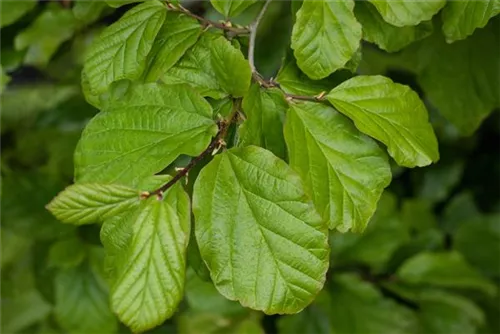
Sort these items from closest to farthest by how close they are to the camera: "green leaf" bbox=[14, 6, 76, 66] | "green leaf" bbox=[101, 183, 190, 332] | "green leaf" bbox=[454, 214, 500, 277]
A: 1. "green leaf" bbox=[101, 183, 190, 332]
2. "green leaf" bbox=[14, 6, 76, 66]
3. "green leaf" bbox=[454, 214, 500, 277]

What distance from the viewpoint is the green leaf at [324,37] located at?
0.64 meters

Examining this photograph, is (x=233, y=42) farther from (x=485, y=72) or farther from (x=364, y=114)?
(x=485, y=72)

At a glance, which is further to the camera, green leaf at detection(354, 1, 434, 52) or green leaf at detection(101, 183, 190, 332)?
green leaf at detection(354, 1, 434, 52)

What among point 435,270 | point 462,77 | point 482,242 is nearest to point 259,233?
point 462,77

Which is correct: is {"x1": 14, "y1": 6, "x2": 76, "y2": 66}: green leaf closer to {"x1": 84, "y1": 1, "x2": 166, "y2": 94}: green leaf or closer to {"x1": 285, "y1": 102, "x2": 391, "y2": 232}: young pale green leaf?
{"x1": 84, "y1": 1, "x2": 166, "y2": 94}: green leaf

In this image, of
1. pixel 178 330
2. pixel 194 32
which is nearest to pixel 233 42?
pixel 194 32

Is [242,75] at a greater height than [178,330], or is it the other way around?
[242,75]

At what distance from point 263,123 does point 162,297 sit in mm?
178

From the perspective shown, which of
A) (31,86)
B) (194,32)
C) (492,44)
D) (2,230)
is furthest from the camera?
(31,86)

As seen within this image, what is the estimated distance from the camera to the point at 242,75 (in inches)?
24.4

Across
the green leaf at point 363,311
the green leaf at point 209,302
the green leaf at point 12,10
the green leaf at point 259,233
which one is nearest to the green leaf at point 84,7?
the green leaf at point 12,10

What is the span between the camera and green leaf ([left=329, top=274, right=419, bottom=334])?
3.61ft

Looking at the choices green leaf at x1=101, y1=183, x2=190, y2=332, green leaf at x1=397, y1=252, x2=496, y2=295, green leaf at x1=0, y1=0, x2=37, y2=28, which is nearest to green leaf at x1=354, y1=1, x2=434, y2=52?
green leaf at x1=101, y1=183, x2=190, y2=332

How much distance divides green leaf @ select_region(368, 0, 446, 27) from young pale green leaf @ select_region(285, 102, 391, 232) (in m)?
0.10
